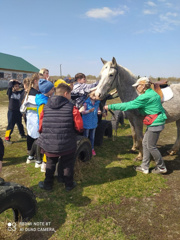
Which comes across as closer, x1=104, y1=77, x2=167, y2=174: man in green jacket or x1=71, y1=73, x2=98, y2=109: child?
x1=104, y1=77, x2=167, y2=174: man in green jacket

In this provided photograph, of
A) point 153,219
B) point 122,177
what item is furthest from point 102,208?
point 122,177

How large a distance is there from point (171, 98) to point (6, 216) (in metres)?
4.16

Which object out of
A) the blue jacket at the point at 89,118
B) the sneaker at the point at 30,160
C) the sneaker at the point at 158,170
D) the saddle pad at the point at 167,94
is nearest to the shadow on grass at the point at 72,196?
the sneaker at the point at 158,170

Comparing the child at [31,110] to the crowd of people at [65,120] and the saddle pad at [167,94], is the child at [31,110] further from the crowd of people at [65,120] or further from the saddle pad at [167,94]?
the saddle pad at [167,94]

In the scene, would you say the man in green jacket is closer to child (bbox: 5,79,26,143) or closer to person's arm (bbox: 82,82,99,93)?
person's arm (bbox: 82,82,99,93)

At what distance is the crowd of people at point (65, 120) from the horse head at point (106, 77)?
217 mm

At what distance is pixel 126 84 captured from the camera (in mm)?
3984

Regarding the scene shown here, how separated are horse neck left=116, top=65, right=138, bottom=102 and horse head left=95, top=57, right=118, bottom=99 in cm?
25

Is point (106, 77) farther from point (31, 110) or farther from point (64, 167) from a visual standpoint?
point (64, 167)

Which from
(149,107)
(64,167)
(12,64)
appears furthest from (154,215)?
(12,64)

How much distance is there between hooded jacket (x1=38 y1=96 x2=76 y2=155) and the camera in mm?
2725

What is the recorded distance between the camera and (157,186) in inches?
133

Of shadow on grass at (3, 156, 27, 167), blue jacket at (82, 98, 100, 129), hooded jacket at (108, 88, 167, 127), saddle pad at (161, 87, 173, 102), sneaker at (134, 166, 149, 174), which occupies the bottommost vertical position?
shadow on grass at (3, 156, 27, 167)

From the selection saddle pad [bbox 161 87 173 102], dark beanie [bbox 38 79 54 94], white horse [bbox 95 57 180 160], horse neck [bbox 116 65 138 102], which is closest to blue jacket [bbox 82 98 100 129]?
white horse [bbox 95 57 180 160]
